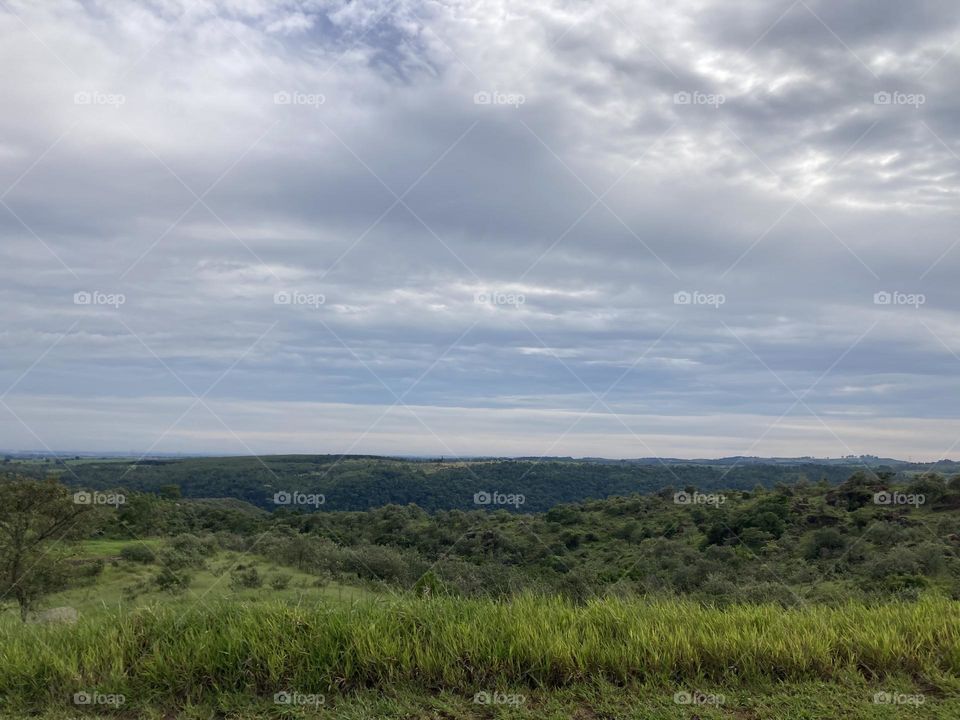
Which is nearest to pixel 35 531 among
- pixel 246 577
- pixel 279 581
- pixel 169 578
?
pixel 169 578

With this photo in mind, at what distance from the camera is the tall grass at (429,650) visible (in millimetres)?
4523

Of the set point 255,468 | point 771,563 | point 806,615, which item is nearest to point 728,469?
point 771,563

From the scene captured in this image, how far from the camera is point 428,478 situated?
149ft

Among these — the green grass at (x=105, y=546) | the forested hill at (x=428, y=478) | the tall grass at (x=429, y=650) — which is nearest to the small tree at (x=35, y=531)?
the green grass at (x=105, y=546)

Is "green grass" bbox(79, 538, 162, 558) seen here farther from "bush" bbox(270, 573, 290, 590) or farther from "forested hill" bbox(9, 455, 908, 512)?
"bush" bbox(270, 573, 290, 590)

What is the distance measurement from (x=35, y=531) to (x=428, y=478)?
25395mm

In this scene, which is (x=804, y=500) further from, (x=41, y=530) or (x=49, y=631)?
(x=49, y=631)

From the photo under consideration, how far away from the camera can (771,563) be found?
26.1m

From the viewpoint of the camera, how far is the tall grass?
4523 mm

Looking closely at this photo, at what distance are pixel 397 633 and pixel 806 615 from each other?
353 cm

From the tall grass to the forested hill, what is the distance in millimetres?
32611

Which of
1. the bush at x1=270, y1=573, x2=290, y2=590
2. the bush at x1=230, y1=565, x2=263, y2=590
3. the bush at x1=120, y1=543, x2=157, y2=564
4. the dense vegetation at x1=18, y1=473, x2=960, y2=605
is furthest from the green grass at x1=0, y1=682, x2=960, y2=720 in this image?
the bush at x1=120, y1=543, x2=157, y2=564

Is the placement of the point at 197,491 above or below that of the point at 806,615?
below

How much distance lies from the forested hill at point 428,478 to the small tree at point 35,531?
14.7 m
